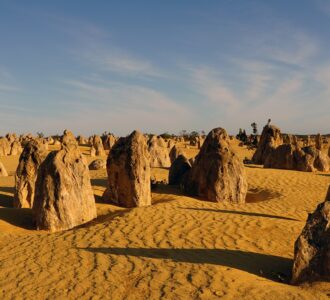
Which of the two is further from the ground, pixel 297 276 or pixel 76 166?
pixel 76 166

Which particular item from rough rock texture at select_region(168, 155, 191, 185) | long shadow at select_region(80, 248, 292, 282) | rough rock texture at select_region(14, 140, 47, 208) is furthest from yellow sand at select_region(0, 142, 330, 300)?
rough rock texture at select_region(168, 155, 191, 185)

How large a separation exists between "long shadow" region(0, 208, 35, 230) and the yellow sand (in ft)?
0.09

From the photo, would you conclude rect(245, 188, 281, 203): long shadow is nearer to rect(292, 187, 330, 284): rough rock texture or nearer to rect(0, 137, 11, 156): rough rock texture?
rect(292, 187, 330, 284): rough rock texture

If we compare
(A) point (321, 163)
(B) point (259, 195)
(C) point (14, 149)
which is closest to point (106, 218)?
(B) point (259, 195)

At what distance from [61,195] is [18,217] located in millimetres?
1671

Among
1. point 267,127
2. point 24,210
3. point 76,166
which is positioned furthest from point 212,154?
point 267,127

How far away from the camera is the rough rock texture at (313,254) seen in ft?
23.0

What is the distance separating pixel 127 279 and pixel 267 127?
22601 millimetres

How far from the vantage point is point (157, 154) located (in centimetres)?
2602

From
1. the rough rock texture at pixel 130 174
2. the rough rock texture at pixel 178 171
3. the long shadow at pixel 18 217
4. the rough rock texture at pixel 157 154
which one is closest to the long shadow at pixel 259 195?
the rough rock texture at pixel 178 171

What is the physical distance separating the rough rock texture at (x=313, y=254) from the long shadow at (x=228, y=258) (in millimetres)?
356

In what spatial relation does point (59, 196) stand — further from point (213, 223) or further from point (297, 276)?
point (297, 276)

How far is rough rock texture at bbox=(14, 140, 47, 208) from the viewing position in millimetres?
12547

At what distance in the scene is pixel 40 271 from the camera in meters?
7.81
